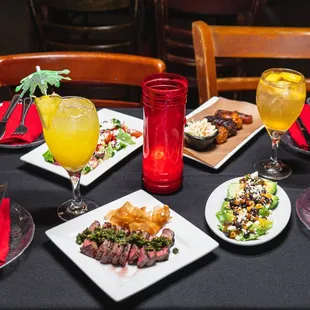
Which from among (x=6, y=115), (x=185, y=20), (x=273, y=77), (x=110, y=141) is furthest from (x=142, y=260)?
(x=185, y=20)

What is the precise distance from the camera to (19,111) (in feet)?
4.53

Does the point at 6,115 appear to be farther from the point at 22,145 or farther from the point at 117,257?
the point at 117,257

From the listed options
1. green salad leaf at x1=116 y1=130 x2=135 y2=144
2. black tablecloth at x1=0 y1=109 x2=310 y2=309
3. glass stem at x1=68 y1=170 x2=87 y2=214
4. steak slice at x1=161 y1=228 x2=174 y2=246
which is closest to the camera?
black tablecloth at x1=0 y1=109 x2=310 y2=309

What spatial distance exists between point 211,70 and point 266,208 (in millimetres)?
750

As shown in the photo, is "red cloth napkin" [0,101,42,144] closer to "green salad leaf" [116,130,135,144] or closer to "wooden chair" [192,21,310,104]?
"green salad leaf" [116,130,135,144]

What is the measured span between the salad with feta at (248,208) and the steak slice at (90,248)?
0.24 m

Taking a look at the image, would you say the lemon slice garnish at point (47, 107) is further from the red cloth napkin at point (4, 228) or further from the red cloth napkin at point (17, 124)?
the red cloth napkin at point (17, 124)

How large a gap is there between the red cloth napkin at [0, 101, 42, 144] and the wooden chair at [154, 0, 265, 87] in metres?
1.21

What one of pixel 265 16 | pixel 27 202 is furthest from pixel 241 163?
pixel 265 16

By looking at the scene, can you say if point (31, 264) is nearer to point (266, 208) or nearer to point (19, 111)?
point (266, 208)

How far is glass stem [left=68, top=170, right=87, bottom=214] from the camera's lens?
1.02m

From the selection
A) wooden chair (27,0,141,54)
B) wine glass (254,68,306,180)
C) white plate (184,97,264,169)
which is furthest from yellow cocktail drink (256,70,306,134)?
wooden chair (27,0,141,54)

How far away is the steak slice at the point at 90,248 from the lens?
0.87 m

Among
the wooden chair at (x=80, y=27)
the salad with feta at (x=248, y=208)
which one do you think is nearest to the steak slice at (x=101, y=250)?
the salad with feta at (x=248, y=208)
